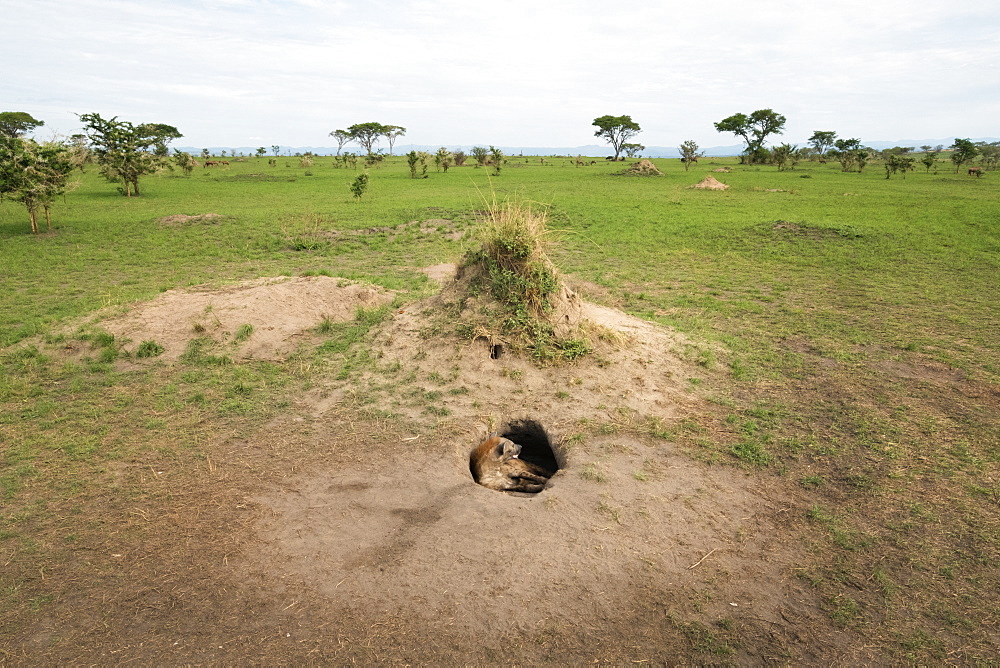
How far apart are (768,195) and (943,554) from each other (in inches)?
1026

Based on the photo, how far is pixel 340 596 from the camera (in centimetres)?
398

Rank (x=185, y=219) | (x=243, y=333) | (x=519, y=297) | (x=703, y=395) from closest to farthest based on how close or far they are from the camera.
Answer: (x=703, y=395) → (x=519, y=297) → (x=243, y=333) → (x=185, y=219)

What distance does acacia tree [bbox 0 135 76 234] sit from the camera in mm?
15992

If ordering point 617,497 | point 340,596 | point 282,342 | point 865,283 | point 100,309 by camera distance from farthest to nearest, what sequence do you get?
point 865,283
point 100,309
point 282,342
point 617,497
point 340,596

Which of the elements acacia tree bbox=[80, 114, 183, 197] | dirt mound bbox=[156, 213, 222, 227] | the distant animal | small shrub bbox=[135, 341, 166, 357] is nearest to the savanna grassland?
small shrub bbox=[135, 341, 166, 357]

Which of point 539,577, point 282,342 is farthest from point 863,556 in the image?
point 282,342

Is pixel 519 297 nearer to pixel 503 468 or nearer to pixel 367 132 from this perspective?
pixel 503 468

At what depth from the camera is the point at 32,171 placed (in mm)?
16344

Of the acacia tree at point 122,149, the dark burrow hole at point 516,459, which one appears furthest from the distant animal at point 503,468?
the acacia tree at point 122,149

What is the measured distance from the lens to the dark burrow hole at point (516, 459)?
565 centimetres

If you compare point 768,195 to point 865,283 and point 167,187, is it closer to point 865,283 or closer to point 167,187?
point 865,283

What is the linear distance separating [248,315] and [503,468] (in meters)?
5.31

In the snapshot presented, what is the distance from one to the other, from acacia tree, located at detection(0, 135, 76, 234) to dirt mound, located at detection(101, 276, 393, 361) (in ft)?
34.3

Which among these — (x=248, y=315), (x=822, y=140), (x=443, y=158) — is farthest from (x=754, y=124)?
(x=248, y=315)
